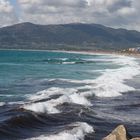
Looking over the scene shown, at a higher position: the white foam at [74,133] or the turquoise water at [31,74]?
the white foam at [74,133]

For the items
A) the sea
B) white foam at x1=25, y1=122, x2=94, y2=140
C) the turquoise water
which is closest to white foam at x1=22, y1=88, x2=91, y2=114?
the sea

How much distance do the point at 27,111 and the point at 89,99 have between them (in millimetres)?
8725

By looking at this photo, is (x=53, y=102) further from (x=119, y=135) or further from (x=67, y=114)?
(x=119, y=135)

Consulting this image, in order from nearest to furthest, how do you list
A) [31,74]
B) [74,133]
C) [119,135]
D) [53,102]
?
[119,135]
[74,133]
[53,102]
[31,74]

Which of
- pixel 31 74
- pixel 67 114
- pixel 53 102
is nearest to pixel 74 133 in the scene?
pixel 67 114

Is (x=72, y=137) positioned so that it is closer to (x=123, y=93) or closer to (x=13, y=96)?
(x=13, y=96)

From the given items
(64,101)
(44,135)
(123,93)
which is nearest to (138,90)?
(123,93)

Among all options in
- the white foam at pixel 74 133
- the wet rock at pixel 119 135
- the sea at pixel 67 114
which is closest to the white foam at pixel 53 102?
the sea at pixel 67 114

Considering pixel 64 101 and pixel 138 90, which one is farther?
pixel 138 90

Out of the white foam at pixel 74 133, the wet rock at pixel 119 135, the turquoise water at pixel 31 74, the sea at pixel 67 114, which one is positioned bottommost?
the turquoise water at pixel 31 74

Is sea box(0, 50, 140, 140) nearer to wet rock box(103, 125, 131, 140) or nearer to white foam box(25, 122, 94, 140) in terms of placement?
white foam box(25, 122, 94, 140)

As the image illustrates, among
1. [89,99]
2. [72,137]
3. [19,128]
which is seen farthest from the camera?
[89,99]

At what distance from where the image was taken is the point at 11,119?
27656 millimetres

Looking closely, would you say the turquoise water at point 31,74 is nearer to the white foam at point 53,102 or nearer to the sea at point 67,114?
the sea at point 67,114
